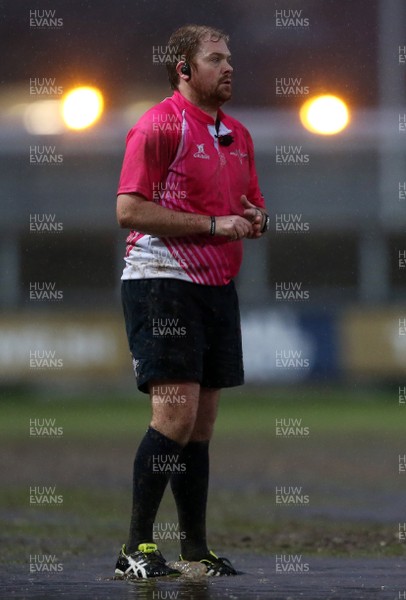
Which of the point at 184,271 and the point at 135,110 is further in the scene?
the point at 135,110

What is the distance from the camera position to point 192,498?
7.17 m

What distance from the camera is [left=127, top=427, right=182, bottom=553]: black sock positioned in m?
6.84

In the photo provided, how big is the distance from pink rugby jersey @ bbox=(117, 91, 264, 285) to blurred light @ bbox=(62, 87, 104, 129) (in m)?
21.6

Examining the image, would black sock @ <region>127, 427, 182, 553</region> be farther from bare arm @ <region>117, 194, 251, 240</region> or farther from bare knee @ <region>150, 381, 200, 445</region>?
bare arm @ <region>117, 194, 251, 240</region>

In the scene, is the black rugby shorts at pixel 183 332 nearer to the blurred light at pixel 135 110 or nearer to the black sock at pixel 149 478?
the black sock at pixel 149 478

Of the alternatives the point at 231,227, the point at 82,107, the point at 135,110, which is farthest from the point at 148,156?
the point at 135,110

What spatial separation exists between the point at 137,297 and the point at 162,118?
77cm

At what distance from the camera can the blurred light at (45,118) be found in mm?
29578

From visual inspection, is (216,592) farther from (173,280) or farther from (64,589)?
(173,280)

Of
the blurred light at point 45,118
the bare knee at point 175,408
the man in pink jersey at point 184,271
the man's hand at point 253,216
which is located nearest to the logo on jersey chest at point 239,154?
the man in pink jersey at point 184,271

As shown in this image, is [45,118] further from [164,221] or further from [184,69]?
[164,221]

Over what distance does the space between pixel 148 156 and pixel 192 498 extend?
1539 mm

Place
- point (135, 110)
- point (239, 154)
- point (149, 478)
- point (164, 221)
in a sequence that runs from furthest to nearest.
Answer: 1. point (135, 110)
2. point (239, 154)
3. point (149, 478)
4. point (164, 221)

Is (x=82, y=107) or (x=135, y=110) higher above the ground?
(x=135, y=110)
